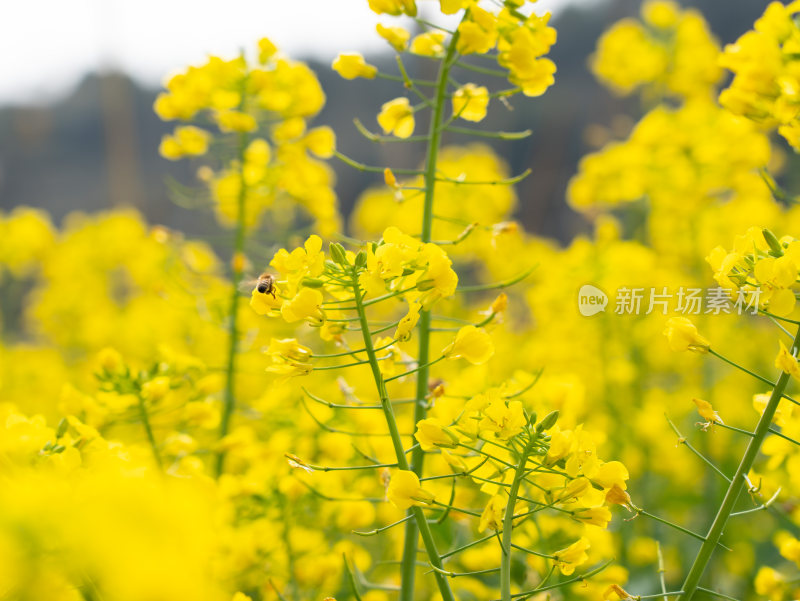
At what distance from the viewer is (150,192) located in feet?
41.8

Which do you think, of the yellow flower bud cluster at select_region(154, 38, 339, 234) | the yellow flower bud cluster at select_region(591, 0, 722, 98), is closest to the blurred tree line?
the yellow flower bud cluster at select_region(591, 0, 722, 98)

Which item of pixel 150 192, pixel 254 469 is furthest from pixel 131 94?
pixel 254 469

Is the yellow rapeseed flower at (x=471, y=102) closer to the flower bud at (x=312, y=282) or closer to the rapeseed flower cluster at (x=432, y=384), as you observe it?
the rapeseed flower cluster at (x=432, y=384)

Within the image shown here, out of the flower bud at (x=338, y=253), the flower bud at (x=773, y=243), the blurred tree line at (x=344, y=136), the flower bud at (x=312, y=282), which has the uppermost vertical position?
the flower bud at (x=773, y=243)

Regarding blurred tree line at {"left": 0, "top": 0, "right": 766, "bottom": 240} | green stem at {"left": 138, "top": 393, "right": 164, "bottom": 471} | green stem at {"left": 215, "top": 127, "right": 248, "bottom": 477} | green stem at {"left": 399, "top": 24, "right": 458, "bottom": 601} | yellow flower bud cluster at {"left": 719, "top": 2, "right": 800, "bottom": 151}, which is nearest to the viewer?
green stem at {"left": 399, "top": 24, "right": 458, "bottom": 601}

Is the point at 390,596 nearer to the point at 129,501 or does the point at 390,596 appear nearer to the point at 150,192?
the point at 129,501

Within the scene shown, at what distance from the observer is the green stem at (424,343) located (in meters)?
1.10

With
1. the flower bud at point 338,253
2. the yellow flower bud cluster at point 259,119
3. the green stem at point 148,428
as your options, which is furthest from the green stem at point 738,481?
the yellow flower bud cluster at point 259,119

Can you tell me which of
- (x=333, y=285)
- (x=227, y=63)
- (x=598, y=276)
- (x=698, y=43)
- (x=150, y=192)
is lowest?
(x=150, y=192)

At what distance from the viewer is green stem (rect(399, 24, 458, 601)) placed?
1100 mm

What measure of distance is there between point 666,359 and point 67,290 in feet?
11.4

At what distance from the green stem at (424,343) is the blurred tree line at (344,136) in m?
1.31

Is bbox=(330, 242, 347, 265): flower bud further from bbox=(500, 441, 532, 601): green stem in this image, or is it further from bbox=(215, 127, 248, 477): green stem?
bbox=(215, 127, 248, 477): green stem

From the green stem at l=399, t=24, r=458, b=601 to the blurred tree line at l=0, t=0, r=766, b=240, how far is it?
1.31 m
